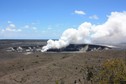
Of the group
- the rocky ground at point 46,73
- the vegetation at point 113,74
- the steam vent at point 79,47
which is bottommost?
the rocky ground at point 46,73

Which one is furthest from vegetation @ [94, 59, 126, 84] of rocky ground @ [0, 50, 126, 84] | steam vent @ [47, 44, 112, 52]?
steam vent @ [47, 44, 112, 52]

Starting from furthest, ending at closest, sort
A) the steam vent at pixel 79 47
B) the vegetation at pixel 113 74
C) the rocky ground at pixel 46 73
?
the steam vent at pixel 79 47 → the rocky ground at pixel 46 73 → the vegetation at pixel 113 74

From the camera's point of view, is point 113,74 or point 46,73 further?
point 46,73

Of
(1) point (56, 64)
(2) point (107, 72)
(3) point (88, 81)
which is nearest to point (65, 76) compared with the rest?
(3) point (88, 81)

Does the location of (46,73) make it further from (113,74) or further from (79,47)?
(79,47)

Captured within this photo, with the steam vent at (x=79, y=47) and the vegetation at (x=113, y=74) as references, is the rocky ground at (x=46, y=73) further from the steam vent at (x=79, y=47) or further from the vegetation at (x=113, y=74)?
the steam vent at (x=79, y=47)

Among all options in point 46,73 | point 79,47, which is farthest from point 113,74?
point 79,47

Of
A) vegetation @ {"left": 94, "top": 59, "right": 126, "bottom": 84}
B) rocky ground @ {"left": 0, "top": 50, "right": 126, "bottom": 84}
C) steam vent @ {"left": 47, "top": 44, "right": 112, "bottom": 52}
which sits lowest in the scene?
rocky ground @ {"left": 0, "top": 50, "right": 126, "bottom": 84}

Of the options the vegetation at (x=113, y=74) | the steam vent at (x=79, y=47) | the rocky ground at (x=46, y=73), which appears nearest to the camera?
the vegetation at (x=113, y=74)

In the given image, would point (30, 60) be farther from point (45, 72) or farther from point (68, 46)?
point (68, 46)

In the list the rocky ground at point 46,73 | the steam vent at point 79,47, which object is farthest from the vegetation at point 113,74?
the steam vent at point 79,47

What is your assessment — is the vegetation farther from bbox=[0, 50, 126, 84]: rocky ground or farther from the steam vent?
the steam vent
